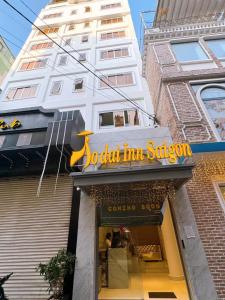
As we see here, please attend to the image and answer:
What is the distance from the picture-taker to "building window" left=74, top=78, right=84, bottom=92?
11.4 m

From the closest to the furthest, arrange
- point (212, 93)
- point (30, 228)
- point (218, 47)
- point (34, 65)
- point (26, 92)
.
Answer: point (30, 228) → point (212, 93) → point (218, 47) → point (26, 92) → point (34, 65)

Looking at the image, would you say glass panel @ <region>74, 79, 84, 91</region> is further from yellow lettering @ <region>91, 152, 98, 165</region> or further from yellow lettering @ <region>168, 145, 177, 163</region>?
yellow lettering @ <region>168, 145, 177, 163</region>

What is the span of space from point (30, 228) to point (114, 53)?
40.1ft

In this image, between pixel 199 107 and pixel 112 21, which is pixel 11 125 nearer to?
pixel 199 107

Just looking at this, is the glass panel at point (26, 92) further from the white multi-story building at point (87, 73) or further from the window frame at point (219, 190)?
Answer: the window frame at point (219, 190)

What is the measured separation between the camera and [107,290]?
24.5ft

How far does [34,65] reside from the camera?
13.9m

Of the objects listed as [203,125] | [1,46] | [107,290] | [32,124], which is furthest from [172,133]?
[1,46]

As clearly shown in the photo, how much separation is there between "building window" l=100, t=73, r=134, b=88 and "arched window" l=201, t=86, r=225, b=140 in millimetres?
4567

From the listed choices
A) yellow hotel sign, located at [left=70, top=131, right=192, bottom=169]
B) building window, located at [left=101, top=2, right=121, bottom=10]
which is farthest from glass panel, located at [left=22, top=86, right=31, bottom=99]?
building window, located at [left=101, top=2, right=121, bottom=10]

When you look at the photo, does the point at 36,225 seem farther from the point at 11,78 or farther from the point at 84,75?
the point at 11,78

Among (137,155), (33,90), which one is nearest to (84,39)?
(33,90)

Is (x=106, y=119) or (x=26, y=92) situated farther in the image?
(x=26, y=92)

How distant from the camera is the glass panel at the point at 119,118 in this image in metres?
9.55
